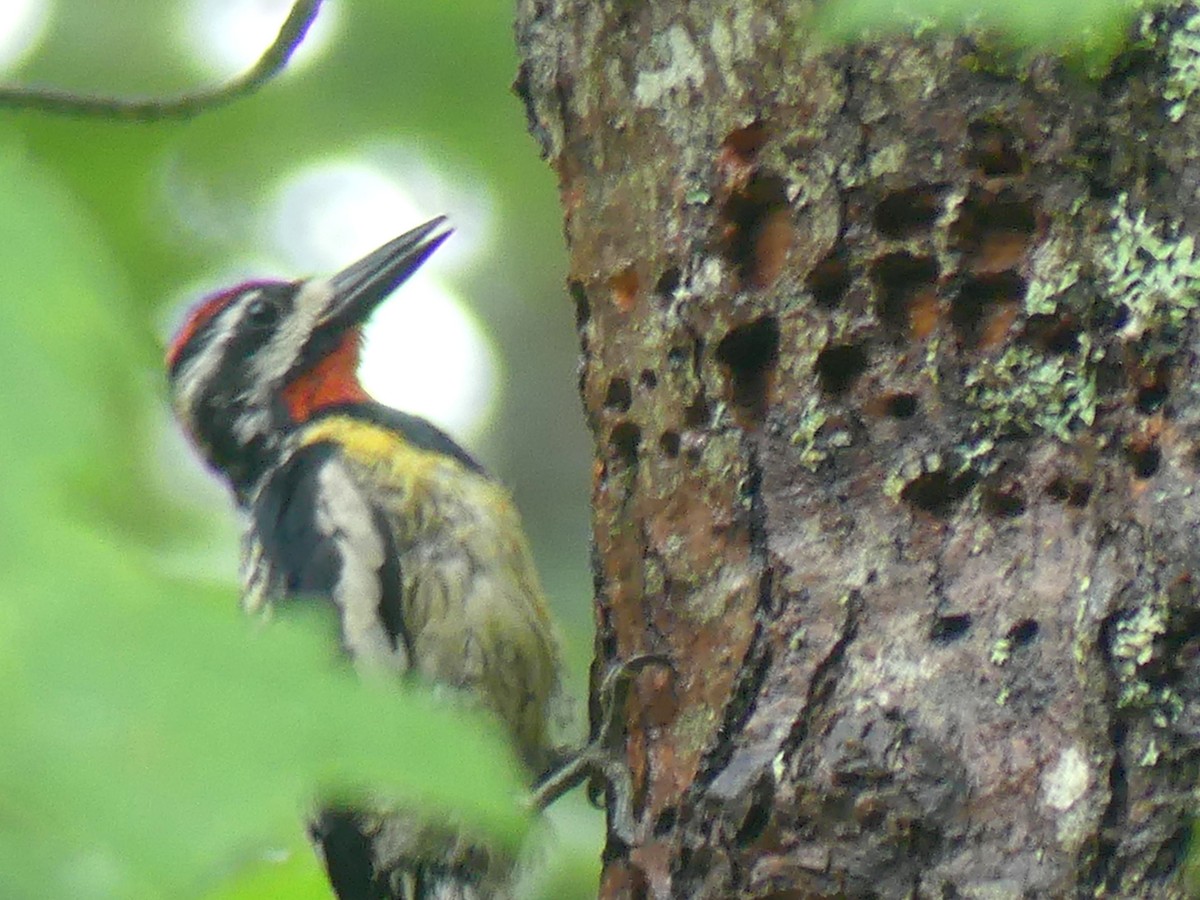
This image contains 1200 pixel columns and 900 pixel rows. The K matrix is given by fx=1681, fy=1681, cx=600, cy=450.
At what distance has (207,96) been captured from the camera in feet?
6.07

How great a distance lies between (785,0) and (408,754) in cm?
150

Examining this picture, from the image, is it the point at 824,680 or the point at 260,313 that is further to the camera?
the point at 260,313

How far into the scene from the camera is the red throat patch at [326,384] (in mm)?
3852

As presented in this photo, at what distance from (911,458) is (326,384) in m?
2.16

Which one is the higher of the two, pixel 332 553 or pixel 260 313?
pixel 260 313

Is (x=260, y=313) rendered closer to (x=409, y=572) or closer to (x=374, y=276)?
(x=374, y=276)

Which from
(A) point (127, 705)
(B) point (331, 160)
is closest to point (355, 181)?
(B) point (331, 160)

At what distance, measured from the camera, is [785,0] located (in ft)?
6.76

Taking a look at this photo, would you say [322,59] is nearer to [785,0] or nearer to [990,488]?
[785,0]

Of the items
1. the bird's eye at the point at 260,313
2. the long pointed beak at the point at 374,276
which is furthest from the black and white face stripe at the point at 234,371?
the long pointed beak at the point at 374,276

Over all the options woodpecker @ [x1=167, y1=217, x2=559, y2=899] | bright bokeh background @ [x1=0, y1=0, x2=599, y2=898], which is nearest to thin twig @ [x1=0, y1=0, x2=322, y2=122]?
bright bokeh background @ [x1=0, y1=0, x2=599, y2=898]

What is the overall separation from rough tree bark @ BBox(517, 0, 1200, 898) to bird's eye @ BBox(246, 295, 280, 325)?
6.19 ft

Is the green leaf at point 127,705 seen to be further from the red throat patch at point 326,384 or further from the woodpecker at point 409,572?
the red throat patch at point 326,384

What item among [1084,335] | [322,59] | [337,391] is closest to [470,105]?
[322,59]
